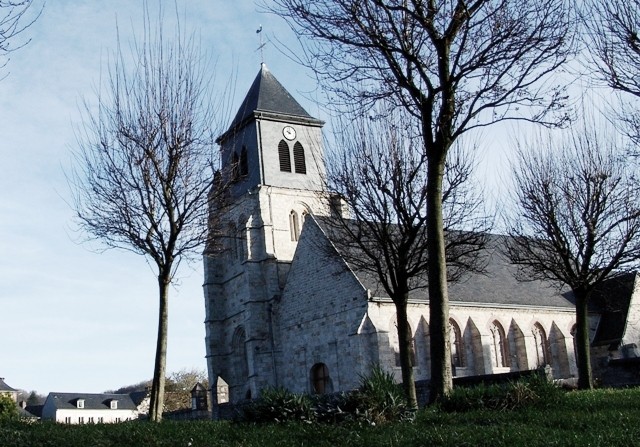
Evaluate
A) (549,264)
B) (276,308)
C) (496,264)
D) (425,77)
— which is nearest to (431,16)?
(425,77)

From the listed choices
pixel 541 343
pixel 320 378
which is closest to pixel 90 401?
pixel 320 378

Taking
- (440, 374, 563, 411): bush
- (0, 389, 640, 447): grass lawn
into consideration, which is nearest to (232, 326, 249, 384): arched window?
(0, 389, 640, 447): grass lawn

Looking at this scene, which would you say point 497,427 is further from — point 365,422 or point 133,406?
point 133,406

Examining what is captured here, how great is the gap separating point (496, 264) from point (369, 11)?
32584 millimetres

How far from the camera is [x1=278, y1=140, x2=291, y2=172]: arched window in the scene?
44.1 meters

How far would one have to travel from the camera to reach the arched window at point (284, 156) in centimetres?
4412

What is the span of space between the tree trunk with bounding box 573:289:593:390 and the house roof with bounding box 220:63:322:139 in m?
24.8

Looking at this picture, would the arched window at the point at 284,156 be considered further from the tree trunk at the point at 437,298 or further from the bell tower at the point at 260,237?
the tree trunk at the point at 437,298

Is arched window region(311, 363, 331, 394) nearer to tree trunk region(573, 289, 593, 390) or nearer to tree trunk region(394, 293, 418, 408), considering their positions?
tree trunk region(573, 289, 593, 390)

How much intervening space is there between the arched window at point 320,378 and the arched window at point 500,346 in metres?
9.09

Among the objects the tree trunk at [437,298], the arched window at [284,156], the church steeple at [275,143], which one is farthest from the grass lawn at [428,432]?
the arched window at [284,156]

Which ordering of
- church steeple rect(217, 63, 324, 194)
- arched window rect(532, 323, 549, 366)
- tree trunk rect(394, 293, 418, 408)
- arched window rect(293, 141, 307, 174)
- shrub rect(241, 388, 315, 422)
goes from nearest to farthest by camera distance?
1. shrub rect(241, 388, 315, 422)
2. tree trunk rect(394, 293, 418, 408)
3. arched window rect(532, 323, 549, 366)
4. church steeple rect(217, 63, 324, 194)
5. arched window rect(293, 141, 307, 174)

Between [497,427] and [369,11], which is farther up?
[369,11]

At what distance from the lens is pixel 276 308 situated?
133ft
